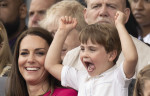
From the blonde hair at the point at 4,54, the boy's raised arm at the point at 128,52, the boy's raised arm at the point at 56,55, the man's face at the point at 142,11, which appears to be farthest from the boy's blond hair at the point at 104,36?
the man's face at the point at 142,11

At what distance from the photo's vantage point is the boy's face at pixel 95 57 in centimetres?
454

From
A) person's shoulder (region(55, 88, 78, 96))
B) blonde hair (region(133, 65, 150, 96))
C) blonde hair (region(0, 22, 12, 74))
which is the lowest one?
person's shoulder (region(55, 88, 78, 96))

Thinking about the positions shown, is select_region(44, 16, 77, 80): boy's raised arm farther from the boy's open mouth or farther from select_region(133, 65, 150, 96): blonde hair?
select_region(133, 65, 150, 96): blonde hair

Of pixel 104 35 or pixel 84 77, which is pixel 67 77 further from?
pixel 104 35

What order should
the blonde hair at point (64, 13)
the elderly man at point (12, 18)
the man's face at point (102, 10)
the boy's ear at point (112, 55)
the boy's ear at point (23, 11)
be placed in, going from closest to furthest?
the boy's ear at point (112, 55), the man's face at point (102, 10), the blonde hair at point (64, 13), the elderly man at point (12, 18), the boy's ear at point (23, 11)

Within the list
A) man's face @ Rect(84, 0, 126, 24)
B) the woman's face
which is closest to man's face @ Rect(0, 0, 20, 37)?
man's face @ Rect(84, 0, 126, 24)

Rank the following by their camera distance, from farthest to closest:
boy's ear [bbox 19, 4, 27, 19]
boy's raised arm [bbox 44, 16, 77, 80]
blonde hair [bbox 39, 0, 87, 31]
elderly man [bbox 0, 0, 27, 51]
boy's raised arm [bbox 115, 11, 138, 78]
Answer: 1. boy's ear [bbox 19, 4, 27, 19]
2. elderly man [bbox 0, 0, 27, 51]
3. blonde hair [bbox 39, 0, 87, 31]
4. boy's raised arm [bbox 44, 16, 77, 80]
5. boy's raised arm [bbox 115, 11, 138, 78]

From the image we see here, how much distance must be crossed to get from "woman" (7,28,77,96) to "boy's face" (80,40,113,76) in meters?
0.55

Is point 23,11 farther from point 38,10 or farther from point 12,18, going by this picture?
point 38,10

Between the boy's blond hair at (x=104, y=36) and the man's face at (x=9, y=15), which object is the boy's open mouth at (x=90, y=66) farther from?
the man's face at (x=9, y=15)

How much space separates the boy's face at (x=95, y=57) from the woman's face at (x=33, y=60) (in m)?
0.71

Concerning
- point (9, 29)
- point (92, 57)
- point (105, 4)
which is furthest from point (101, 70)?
point (9, 29)

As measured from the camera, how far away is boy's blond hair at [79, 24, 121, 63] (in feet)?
14.8

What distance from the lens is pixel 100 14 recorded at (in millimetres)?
5438
